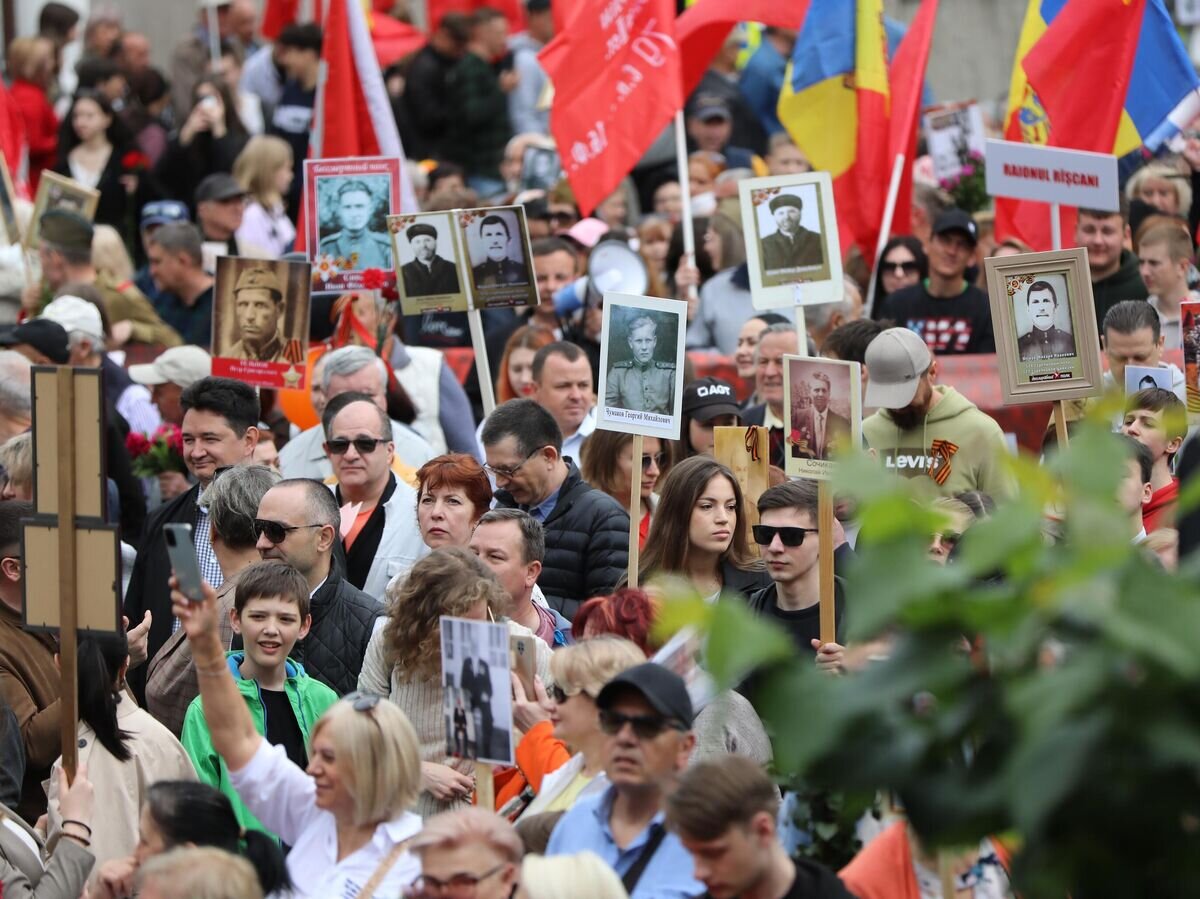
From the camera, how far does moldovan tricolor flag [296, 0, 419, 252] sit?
1130 centimetres

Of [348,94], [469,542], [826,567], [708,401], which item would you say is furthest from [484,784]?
[348,94]

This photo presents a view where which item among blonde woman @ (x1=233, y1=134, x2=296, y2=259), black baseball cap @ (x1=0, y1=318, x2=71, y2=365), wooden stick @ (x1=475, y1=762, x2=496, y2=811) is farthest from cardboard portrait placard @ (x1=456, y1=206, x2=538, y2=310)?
blonde woman @ (x1=233, y1=134, x2=296, y2=259)

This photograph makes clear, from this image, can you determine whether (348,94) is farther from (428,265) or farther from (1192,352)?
(1192,352)

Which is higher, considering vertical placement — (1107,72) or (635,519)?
(1107,72)

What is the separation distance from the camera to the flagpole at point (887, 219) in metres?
10.9

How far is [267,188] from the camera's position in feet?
43.7

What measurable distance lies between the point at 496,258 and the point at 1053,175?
8.71 ft

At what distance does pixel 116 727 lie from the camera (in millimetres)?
5531

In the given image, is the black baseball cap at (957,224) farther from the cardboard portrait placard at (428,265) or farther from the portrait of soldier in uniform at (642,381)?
the portrait of soldier in uniform at (642,381)

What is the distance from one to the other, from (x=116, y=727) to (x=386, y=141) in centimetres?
633

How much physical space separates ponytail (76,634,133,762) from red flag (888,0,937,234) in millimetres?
6648

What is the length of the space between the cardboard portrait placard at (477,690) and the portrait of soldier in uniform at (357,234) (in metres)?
4.52

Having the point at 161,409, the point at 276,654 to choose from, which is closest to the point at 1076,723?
the point at 276,654

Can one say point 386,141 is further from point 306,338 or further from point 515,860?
point 515,860
